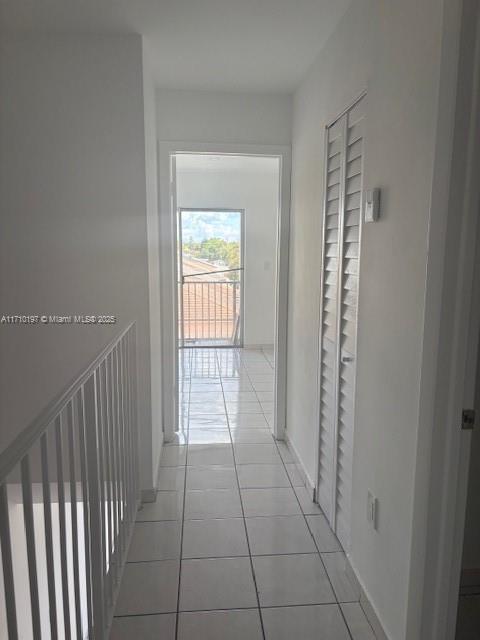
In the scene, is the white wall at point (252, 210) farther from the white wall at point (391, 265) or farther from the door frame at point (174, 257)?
the white wall at point (391, 265)

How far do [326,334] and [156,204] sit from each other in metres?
1.50

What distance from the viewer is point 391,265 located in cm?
170

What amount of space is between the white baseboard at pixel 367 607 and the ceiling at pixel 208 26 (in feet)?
8.01

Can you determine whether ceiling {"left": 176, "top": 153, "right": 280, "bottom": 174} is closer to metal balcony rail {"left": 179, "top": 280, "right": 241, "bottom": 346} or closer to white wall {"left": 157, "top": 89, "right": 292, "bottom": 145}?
metal balcony rail {"left": 179, "top": 280, "right": 241, "bottom": 346}

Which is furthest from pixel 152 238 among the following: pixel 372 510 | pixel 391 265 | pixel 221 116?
pixel 372 510

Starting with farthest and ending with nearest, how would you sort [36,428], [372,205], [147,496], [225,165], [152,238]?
[225,165]
[152,238]
[147,496]
[372,205]
[36,428]

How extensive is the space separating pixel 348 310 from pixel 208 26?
1.51 m

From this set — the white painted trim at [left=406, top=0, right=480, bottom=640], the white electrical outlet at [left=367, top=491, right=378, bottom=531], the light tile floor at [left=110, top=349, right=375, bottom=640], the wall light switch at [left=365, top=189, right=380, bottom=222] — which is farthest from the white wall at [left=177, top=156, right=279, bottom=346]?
the white painted trim at [left=406, top=0, right=480, bottom=640]

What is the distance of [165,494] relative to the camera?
2885 millimetres

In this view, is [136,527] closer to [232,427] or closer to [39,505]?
[39,505]

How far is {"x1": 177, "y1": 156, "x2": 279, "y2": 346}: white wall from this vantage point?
22.1 feet

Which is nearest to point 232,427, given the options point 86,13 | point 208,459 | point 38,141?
point 208,459

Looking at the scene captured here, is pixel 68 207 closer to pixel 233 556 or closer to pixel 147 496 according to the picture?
pixel 147 496

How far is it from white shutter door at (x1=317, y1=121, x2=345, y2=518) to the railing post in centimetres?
122
